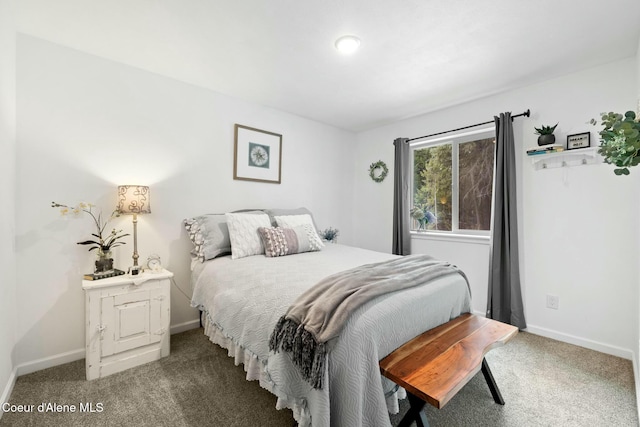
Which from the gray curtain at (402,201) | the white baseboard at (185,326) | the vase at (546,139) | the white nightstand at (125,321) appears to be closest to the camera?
the white nightstand at (125,321)

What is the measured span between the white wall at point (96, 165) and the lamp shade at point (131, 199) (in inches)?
9.2

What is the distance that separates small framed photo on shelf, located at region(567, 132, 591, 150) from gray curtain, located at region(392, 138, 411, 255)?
5.30 ft

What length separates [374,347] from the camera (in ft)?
4.15

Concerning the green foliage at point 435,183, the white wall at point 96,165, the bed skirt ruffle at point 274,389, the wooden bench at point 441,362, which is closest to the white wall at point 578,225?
the green foliage at point 435,183

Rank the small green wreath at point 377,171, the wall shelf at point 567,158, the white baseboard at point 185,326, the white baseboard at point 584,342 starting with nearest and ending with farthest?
the white baseboard at point 584,342 → the wall shelf at point 567,158 → the white baseboard at point 185,326 → the small green wreath at point 377,171

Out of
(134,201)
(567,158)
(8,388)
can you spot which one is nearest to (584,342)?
(567,158)

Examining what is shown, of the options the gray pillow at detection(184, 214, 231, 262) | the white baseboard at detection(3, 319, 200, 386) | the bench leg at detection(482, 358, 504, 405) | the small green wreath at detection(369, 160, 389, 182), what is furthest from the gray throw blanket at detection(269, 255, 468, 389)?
the small green wreath at detection(369, 160, 389, 182)

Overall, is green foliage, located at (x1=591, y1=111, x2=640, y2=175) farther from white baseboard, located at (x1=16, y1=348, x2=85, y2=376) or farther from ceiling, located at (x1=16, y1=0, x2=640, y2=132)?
white baseboard, located at (x1=16, y1=348, x2=85, y2=376)

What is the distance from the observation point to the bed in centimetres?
118

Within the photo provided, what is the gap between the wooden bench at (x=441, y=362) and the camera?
117 centimetres

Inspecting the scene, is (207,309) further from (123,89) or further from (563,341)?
(563,341)

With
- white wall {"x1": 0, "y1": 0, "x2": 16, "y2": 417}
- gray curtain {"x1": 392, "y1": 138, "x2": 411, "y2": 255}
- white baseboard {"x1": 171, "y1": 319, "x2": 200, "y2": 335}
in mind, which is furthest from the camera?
gray curtain {"x1": 392, "y1": 138, "x2": 411, "y2": 255}

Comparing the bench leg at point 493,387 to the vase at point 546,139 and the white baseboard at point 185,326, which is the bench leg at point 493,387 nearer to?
the vase at point 546,139

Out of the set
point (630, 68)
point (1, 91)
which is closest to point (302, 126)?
point (1, 91)
